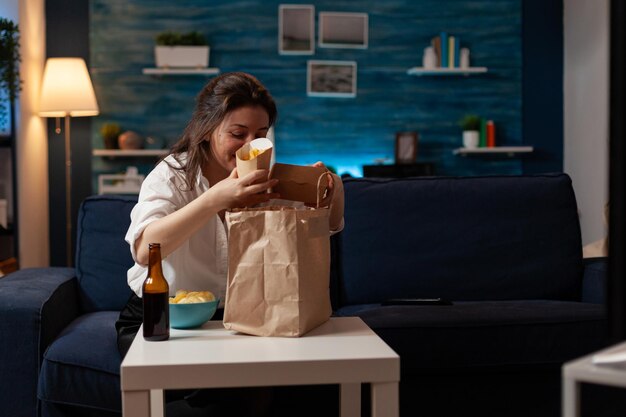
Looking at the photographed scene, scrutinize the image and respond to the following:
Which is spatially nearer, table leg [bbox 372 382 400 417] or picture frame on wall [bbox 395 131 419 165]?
table leg [bbox 372 382 400 417]

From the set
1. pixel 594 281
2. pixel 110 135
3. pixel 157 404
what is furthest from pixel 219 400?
pixel 110 135

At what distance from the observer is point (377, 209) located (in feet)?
9.36

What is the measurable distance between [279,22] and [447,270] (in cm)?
355

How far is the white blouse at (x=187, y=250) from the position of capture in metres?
1.99

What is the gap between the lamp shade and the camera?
524cm

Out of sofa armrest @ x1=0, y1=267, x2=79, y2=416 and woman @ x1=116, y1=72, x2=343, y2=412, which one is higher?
woman @ x1=116, y1=72, x2=343, y2=412

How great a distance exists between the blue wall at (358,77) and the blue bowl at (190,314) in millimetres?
4258

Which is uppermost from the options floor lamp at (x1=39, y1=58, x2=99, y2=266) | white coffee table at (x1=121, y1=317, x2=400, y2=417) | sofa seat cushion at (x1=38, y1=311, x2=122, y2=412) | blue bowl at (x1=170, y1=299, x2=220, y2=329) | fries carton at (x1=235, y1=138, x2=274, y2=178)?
floor lamp at (x1=39, y1=58, x2=99, y2=266)

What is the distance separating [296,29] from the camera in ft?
19.3

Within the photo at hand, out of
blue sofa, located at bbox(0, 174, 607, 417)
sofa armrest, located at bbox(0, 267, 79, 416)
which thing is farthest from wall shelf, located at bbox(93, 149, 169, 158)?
sofa armrest, located at bbox(0, 267, 79, 416)

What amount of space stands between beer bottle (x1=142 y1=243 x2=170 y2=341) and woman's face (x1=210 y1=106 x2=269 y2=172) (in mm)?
548

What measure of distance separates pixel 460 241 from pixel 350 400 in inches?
44.9

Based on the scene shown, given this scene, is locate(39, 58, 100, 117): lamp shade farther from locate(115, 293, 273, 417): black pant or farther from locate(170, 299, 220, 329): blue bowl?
locate(170, 299, 220, 329): blue bowl

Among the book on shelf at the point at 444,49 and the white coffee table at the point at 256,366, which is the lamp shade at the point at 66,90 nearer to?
the book on shelf at the point at 444,49
